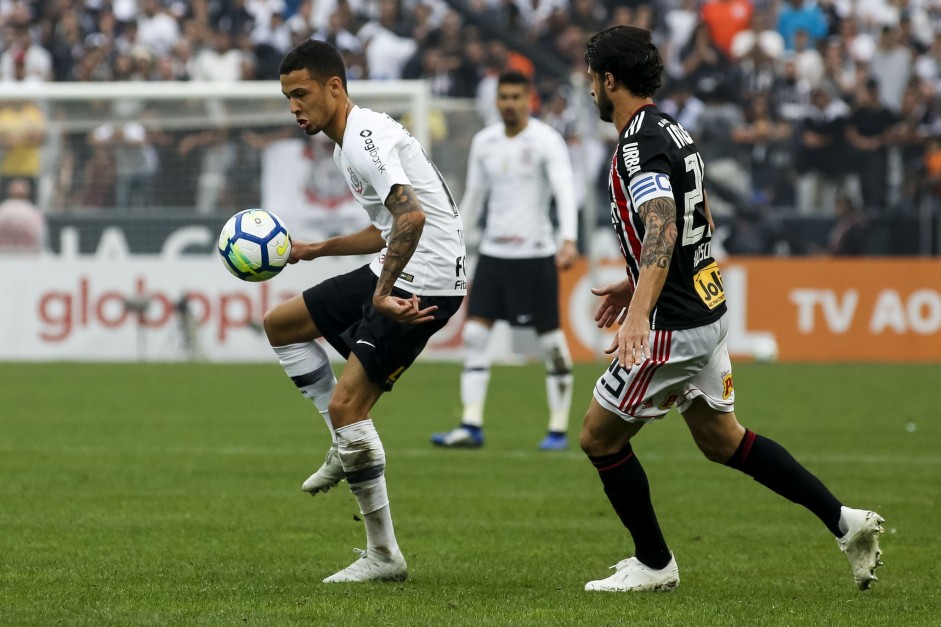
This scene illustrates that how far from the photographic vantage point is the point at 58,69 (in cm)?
2445

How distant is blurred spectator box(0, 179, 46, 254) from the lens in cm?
2059

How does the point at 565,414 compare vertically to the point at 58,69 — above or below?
below

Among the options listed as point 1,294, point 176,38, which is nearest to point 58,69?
point 176,38

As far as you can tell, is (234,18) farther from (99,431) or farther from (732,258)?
(99,431)

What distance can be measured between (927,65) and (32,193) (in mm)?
12843

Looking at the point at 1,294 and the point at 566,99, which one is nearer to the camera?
the point at 1,294

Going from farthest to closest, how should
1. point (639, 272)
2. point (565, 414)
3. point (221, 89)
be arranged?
point (221, 89) < point (565, 414) < point (639, 272)

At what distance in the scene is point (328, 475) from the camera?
6.89 m

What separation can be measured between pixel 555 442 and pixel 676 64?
1253 cm

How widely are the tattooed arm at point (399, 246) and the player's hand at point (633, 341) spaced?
44.0 inches

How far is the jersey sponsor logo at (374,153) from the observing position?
6430 mm

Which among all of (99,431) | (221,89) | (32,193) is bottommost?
(99,431)

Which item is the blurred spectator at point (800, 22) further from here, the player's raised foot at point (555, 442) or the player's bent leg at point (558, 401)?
the player's raised foot at point (555, 442)

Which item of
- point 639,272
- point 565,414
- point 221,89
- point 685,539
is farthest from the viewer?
point 221,89
